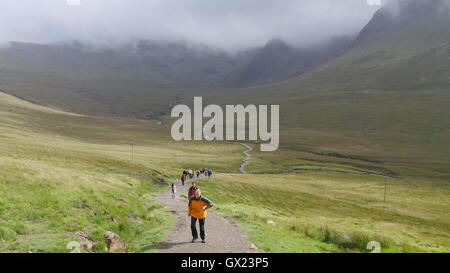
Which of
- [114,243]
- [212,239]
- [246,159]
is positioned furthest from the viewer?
[246,159]

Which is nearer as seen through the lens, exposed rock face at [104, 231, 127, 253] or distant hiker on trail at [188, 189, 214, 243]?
exposed rock face at [104, 231, 127, 253]

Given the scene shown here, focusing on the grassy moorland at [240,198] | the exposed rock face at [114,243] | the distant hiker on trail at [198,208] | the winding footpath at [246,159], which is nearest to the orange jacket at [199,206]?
the distant hiker on trail at [198,208]

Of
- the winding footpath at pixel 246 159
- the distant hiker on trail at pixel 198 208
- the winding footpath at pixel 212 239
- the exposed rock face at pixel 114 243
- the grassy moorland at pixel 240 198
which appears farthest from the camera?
the winding footpath at pixel 246 159

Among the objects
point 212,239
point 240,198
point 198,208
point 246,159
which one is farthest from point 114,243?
point 246,159

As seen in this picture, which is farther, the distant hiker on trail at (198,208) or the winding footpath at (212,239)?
the distant hiker on trail at (198,208)

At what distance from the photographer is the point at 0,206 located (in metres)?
22.7

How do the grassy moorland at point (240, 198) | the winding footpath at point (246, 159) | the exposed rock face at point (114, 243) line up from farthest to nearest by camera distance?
the winding footpath at point (246, 159), the grassy moorland at point (240, 198), the exposed rock face at point (114, 243)

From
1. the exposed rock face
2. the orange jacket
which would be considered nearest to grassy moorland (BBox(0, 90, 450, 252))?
the exposed rock face

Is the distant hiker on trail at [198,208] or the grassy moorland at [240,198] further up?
the distant hiker on trail at [198,208]

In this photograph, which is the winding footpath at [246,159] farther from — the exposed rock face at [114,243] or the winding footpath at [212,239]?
the exposed rock face at [114,243]

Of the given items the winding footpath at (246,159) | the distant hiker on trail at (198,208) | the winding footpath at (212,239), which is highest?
the distant hiker on trail at (198,208)

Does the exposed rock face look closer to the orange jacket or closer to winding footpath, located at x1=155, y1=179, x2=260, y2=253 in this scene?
winding footpath, located at x1=155, y1=179, x2=260, y2=253

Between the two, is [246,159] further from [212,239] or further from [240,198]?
[212,239]
